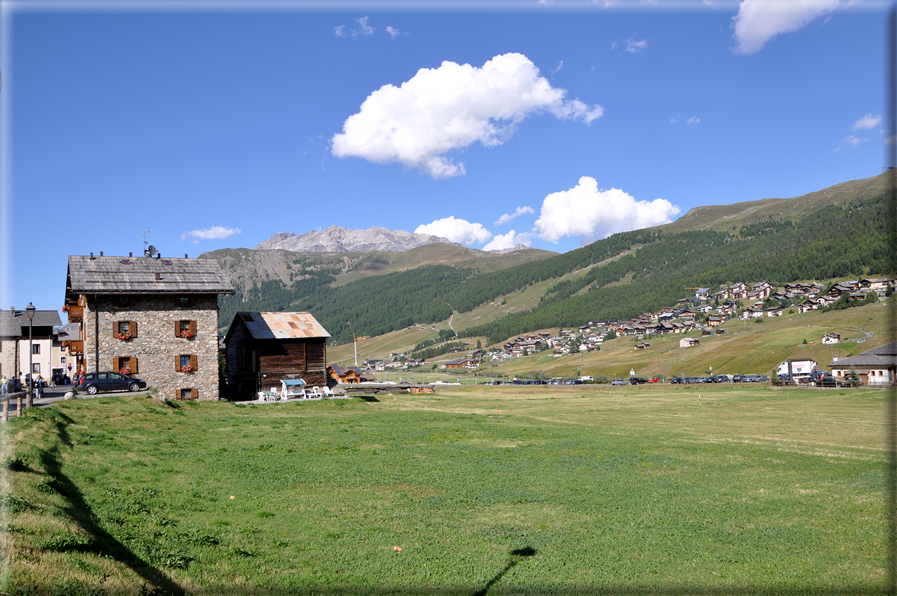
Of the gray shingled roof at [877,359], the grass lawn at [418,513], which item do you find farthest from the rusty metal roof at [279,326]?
the gray shingled roof at [877,359]

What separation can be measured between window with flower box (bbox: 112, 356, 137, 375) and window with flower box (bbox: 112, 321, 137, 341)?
1722 millimetres

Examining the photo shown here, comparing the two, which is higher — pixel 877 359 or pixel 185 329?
pixel 185 329

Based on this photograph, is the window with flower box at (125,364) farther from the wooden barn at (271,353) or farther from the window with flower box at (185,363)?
the wooden barn at (271,353)

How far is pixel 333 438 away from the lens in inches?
1148

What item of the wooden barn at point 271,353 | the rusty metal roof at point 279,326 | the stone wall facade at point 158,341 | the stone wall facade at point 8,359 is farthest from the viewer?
the stone wall facade at point 8,359

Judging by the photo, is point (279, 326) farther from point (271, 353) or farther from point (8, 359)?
point (8, 359)

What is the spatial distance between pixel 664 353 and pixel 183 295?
16711cm

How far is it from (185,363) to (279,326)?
1427 cm

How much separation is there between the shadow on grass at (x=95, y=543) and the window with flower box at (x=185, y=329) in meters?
37.5

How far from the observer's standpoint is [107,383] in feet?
140

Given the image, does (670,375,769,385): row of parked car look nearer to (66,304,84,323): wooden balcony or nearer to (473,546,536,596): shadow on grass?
(66,304,84,323): wooden balcony

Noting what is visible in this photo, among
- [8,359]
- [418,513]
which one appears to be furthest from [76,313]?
[418,513]

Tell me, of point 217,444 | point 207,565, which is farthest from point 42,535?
point 217,444

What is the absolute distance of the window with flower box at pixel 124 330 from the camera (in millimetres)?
47625
